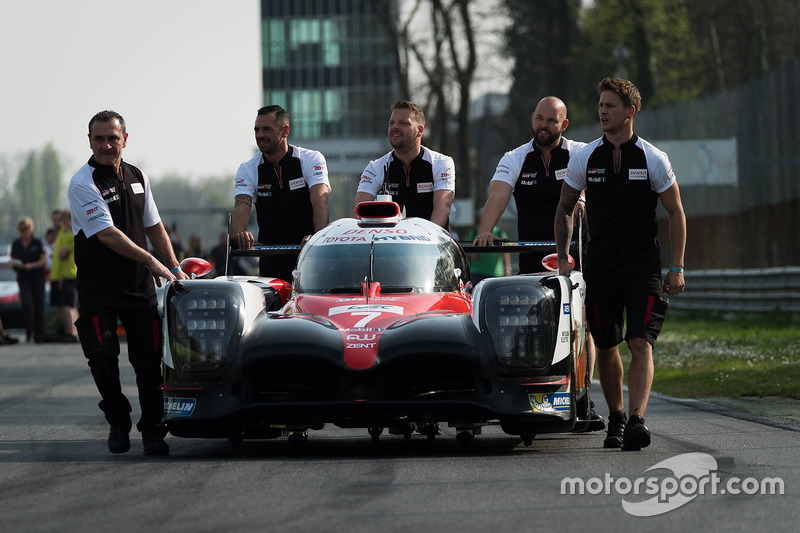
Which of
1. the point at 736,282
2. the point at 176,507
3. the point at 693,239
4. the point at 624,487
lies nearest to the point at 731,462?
the point at 624,487

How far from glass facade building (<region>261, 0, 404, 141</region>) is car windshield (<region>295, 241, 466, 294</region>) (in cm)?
10082

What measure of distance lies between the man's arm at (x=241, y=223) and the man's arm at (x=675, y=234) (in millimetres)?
2707

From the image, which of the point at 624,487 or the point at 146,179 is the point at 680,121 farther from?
the point at 624,487

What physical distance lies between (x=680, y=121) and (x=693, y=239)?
2.11 m

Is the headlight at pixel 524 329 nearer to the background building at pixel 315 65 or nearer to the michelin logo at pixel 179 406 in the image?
the michelin logo at pixel 179 406

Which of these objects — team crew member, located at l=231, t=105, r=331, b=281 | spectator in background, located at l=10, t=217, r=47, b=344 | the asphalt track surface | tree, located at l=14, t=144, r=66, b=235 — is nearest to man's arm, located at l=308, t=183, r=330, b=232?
team crew member, located at l=231, t=105, r=331, b=281

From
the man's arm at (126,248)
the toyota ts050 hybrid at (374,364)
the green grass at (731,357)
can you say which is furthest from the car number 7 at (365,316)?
the green grass at (731,357)

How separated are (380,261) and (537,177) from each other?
1.57 m

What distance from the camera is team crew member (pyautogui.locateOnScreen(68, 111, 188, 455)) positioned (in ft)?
26.5

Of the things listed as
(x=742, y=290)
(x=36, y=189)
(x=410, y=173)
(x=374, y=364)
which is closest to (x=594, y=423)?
(x=374, y=364)

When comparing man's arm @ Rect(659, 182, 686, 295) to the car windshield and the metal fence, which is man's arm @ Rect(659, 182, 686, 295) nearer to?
the car windshield

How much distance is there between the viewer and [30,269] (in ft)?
72.1

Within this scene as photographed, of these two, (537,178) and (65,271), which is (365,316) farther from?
(65,271)

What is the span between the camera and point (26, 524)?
5.36 metres
